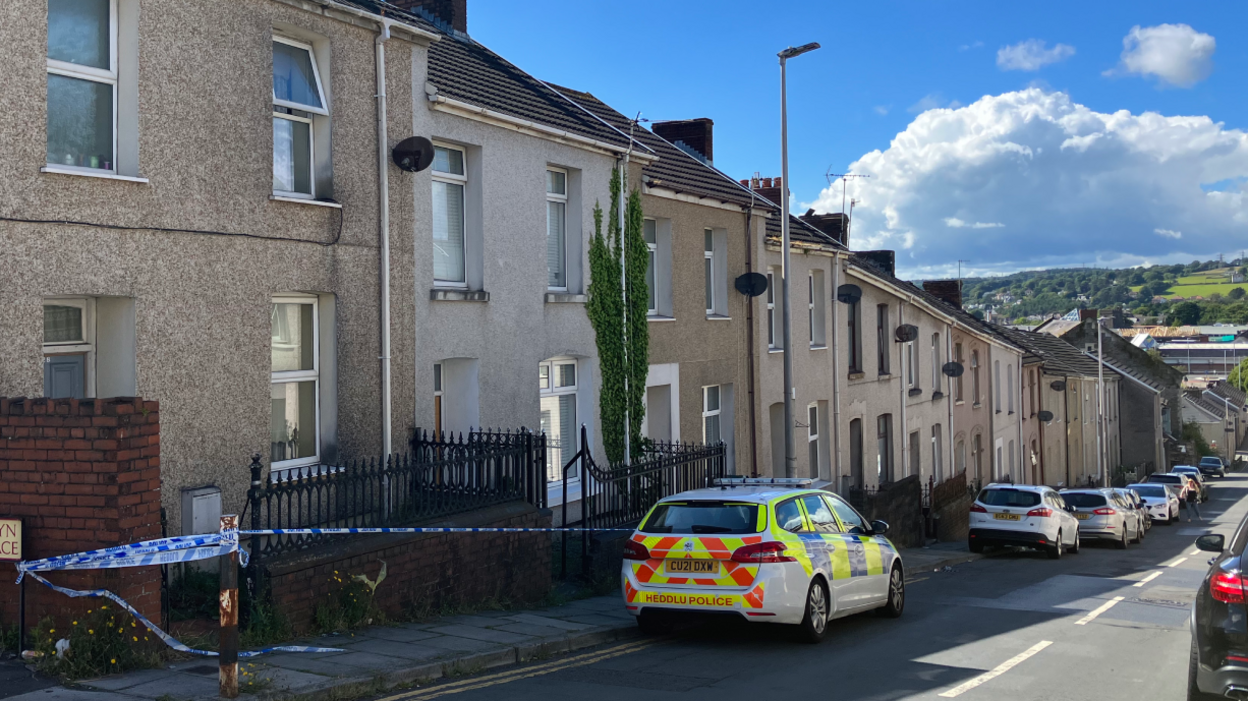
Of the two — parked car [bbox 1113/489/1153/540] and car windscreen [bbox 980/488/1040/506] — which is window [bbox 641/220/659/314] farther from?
parked car [bbox 1113/489/1153/540]

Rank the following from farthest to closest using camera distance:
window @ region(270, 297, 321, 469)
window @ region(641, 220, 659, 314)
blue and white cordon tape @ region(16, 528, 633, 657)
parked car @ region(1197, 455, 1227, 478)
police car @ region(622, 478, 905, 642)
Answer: parked car @ region(1197, 455, 1227, 478)
window @ region(641, 220, 659, 314)
window @ region(270, 297, 321, 469)
police car @ region(622, 478, 905, 642)
blue and white cordon tape @ region(16, 528, 633, 657)

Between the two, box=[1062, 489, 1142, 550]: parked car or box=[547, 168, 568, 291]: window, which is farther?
box=[1062, 489, 1142, 550]: parked car

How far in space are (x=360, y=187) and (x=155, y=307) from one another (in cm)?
312

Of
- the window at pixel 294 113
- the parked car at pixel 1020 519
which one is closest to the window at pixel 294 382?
the window at pixel 294 113

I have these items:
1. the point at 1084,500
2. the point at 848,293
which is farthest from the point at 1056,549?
the point at 848,293

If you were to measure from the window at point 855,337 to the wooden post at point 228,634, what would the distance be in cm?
2265

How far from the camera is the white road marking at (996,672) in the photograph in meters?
8.67

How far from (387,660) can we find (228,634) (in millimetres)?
1658

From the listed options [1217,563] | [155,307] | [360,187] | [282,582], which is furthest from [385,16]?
[1217,563]

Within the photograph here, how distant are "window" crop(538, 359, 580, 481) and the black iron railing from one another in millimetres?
2488

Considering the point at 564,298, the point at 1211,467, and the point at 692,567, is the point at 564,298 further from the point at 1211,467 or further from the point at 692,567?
the point at 1211,467

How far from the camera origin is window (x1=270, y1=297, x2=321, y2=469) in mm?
11719

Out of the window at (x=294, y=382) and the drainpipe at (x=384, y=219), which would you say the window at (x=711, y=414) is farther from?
the window at (x=294, y=382)

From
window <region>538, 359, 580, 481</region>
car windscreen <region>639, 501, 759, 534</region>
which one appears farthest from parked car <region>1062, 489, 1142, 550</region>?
car windscreen <region>639, 501, 759, 534</region>
